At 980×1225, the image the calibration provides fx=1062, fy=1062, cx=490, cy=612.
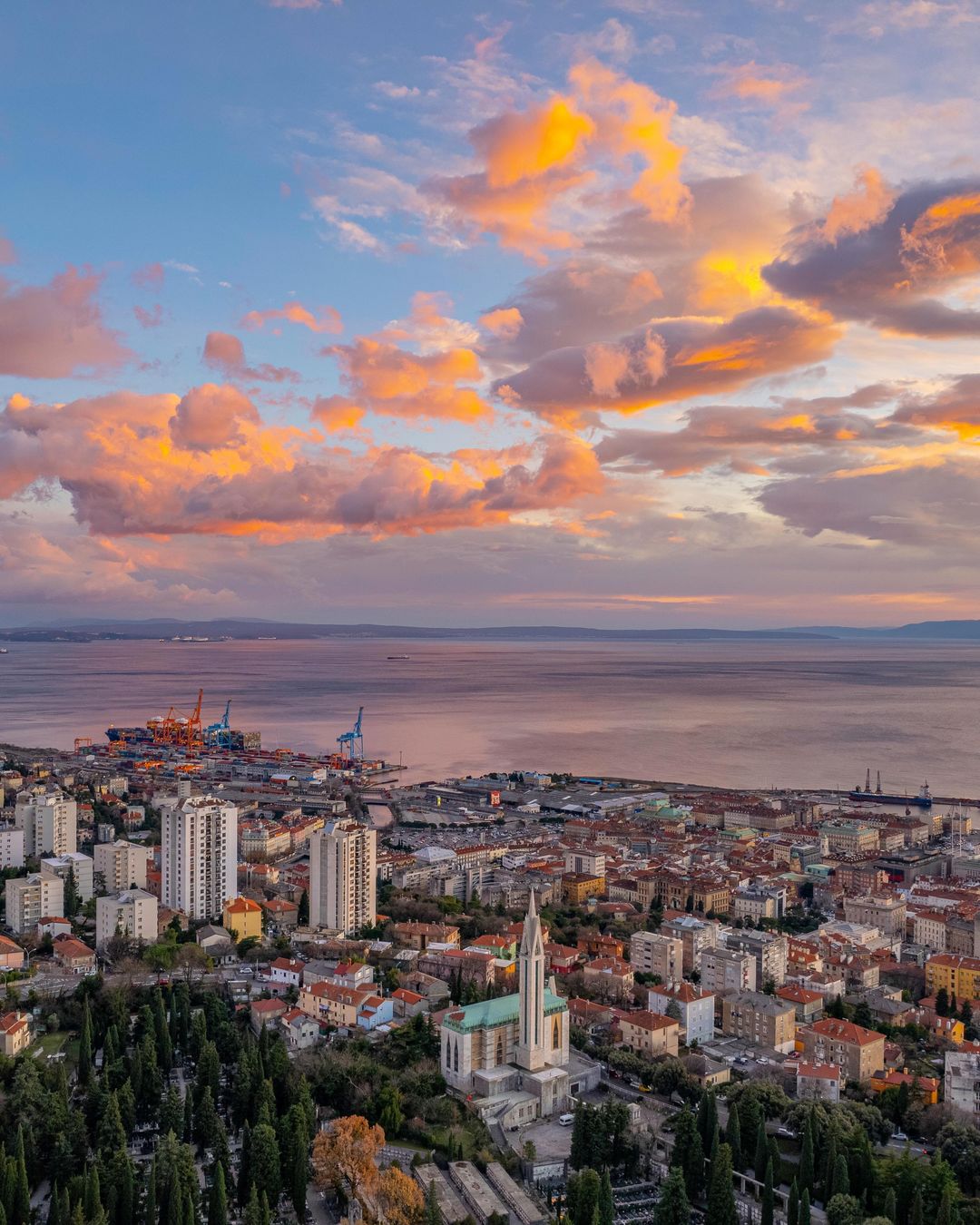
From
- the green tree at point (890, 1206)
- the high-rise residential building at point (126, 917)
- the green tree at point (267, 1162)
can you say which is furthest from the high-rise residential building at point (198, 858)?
the green tree at point (890, 1206)

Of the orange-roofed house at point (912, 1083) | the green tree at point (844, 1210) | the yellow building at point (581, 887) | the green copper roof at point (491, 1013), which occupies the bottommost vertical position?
the yellow building at point (581, 887)

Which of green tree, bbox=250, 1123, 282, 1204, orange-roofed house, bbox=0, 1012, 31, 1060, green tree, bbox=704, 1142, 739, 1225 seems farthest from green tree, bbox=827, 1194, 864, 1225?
orange-roofed house, bbox=0, 1012, 31, 1060

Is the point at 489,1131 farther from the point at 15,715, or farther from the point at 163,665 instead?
the point at 163,665

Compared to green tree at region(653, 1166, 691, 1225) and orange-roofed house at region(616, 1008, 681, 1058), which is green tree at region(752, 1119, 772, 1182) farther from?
orange-roofed house at region(616, 1008, 681, 1058)

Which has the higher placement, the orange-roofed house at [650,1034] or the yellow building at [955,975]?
the orange-roofed house at [650,1034]

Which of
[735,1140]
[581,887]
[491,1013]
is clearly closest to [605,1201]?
[735,1140]

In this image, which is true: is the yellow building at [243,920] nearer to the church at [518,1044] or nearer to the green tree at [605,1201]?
the church at [518,1044]
